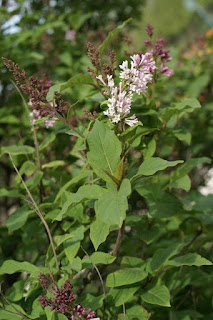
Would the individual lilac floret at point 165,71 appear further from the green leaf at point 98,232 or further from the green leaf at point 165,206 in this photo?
the green leaf at point 98,232

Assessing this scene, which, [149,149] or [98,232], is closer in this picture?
[98,232]

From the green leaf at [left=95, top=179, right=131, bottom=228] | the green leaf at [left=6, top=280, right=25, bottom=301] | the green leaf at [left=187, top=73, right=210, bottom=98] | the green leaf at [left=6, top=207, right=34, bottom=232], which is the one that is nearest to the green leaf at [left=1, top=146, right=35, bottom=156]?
the green leaf at [left=6, top=207, right=34, bottom=232]

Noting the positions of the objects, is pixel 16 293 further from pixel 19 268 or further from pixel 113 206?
pixel 113 206

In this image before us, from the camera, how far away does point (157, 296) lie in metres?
1.51

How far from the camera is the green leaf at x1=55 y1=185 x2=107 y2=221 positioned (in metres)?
1.21

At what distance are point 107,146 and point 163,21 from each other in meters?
39.4

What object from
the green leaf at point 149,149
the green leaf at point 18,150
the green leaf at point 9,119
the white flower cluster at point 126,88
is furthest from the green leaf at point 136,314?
the green leaf at point 9,119

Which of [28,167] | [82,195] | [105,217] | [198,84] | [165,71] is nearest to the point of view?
[105,217]

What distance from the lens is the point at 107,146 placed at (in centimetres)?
127

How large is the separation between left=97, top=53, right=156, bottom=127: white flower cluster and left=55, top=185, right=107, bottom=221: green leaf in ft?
0.79

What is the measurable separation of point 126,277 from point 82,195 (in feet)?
1.50

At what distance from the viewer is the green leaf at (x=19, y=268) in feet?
4.84

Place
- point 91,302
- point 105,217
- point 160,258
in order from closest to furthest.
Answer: point 105,217 < point 91,302 < point 160,258

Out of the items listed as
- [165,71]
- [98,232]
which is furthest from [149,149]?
[98,232]
